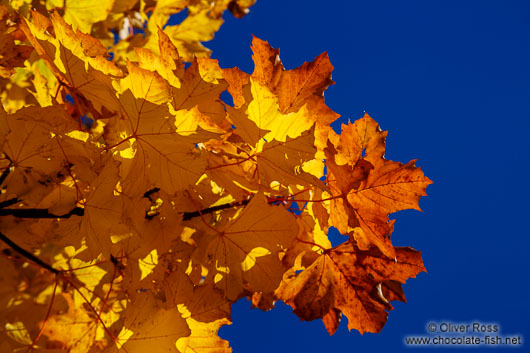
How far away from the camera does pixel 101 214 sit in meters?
0.67

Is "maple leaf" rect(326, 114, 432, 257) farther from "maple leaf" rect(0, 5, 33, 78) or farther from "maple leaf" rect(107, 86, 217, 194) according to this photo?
"maple leaf" rect(0, 5, 33, 78)

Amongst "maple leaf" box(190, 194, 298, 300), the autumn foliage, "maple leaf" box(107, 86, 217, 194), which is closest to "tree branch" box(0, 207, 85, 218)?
the autumn foliage

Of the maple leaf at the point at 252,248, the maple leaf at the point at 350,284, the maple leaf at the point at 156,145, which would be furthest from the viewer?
the maple leaf at the point at 350,284

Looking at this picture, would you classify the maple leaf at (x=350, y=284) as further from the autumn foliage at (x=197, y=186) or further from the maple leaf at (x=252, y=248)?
the maple leaf at (x=252, y=248)

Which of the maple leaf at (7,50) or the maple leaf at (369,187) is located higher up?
the maple leaf at (7,50)

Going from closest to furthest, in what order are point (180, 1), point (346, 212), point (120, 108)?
point (120, 108) → point (346, 212) → point (180, 1)

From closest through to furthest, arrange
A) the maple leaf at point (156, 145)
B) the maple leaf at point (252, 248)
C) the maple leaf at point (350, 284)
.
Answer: the maple leaf at point (156, 145), the maple leaf at point (252, 248), the maple leaf at point (350, 284)

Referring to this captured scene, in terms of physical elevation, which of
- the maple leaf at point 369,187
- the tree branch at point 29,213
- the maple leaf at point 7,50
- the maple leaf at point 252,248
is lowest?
the tree branch at point 29,213

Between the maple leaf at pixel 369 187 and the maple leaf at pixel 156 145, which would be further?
the maple leaf at pixel 369 187

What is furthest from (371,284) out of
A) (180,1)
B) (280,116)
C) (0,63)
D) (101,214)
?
(180,1)

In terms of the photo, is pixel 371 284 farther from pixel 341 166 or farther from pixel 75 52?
pixel 75 52

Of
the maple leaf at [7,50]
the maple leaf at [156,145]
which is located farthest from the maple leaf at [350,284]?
the maple leaf at [7,50]

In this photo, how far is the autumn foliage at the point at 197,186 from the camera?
2.15 ft

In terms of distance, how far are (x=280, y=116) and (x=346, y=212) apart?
9.2 inches
